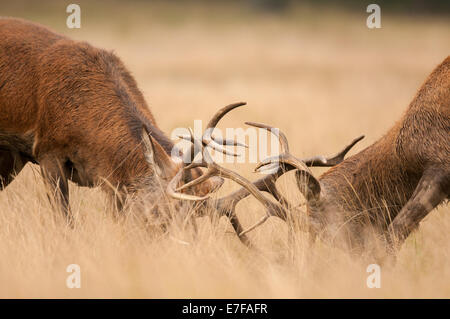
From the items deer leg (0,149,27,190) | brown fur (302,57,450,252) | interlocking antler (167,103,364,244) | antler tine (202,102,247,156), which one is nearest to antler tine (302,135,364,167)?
interlocking antler (167,103,364,244)

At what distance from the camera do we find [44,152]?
264 inches

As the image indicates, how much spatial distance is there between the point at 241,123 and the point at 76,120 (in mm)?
7596

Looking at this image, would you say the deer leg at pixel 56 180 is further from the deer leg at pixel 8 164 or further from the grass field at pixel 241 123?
the deer leg at pixel 8 164

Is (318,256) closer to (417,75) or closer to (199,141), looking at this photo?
(199,141)

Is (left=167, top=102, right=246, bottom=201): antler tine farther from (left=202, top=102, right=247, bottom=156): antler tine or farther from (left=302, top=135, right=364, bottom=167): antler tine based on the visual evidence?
(left=302, top=135, right=364, bottom=167): antler tine

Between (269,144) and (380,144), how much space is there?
4871 mm

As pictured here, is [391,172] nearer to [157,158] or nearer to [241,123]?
[157,158]

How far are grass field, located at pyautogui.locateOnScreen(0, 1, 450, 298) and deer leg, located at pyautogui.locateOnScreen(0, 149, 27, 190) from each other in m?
0.21

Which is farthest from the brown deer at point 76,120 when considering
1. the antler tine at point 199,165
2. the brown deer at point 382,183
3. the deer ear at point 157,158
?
the brown deer at point 382,183

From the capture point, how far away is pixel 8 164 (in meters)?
7.50

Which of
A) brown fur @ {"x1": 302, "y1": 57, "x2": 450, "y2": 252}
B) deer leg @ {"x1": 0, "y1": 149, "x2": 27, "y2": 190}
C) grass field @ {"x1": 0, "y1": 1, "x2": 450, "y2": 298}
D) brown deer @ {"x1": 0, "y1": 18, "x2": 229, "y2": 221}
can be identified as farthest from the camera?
deer leg @ {"x1": 0, "y1": 149, "x2": 27, "y2": 190}

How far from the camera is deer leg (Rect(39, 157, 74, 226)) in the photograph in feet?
21.8
